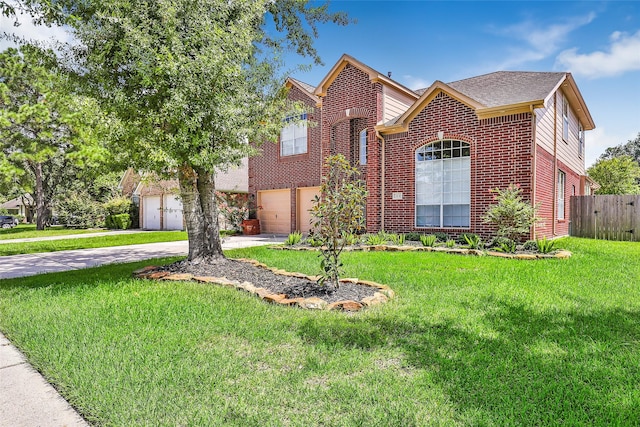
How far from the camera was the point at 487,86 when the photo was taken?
12.4 m

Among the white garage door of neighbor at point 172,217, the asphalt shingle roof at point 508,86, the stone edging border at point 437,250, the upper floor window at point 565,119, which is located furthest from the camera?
the white garage door of neighbor at point 172,217

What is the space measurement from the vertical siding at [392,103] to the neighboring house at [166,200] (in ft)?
32.3

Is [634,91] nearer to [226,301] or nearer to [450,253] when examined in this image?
[450,253]

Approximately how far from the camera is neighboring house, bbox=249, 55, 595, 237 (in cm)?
1031

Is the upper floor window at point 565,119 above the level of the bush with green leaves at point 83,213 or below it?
above

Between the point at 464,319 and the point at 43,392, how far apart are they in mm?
3939

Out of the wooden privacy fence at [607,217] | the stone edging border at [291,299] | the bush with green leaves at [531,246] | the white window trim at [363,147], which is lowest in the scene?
the stone edging border at [291,299]

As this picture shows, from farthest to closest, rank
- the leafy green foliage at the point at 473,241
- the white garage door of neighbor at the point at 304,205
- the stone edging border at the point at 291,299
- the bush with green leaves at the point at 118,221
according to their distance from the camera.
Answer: the bush with green leaves at the point at 118,221 → the white garage door of neighbor at the point at 304,205 → the leafy green foliage at the point at 473,241 → the stone edging border at the point at 291,299

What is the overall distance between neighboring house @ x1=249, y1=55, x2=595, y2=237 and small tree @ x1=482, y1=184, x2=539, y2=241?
1.46ft

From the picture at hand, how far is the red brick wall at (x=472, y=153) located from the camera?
10.1 metres

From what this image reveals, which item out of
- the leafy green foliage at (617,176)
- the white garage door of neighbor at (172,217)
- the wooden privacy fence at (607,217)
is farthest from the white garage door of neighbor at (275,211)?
the leafy green foliage at (617,176)

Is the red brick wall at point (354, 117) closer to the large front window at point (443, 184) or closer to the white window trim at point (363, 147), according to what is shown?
the white window trim at point (363, 147)

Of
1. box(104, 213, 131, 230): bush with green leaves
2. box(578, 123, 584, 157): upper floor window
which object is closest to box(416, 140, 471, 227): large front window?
box(578, 123, 584, 157): upper floor window

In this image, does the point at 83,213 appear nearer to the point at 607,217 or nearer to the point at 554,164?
the point at 554,164
